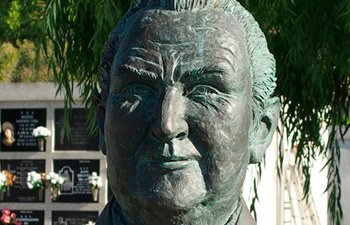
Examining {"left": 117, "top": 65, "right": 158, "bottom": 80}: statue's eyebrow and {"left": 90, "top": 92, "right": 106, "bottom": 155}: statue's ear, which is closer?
{"left": 117, "top": 65, "right": 158, "bottom": 80}: statue's eyebrow

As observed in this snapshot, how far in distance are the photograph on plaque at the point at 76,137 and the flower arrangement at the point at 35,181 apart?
1.21ft

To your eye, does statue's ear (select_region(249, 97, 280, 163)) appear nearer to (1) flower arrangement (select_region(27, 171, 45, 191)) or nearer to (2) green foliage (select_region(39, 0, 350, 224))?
(2) green foliage (select_region(39, 0, 350, 224))

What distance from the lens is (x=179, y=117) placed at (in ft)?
5.08

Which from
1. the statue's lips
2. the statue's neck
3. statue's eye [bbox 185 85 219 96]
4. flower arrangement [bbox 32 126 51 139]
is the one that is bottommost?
the statue's neck

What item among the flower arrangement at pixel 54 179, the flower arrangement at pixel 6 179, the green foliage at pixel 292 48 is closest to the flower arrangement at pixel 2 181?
the flower arrangement at pixel 6 179

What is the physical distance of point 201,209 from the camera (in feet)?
5.22

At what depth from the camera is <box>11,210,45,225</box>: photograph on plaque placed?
27.2ft

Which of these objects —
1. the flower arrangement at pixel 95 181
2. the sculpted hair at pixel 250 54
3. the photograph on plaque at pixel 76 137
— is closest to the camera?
the sculpted hair at pixel 250 54

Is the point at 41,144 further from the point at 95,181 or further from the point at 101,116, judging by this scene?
the point at 101,116

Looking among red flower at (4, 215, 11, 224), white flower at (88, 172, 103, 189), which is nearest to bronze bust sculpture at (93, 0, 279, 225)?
red flower at (4, 215, 11, 224)

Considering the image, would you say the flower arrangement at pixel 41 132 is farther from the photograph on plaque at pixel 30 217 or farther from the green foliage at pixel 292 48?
the green foliage at pixel 292 48

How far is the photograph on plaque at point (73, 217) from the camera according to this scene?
8094 millimetres

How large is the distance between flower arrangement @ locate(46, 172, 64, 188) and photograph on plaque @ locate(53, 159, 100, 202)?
147 mm

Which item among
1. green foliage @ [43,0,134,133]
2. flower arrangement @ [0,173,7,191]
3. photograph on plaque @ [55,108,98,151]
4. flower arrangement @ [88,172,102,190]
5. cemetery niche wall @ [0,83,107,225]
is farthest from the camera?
photograph on plaque @ [55,108,98,151]
